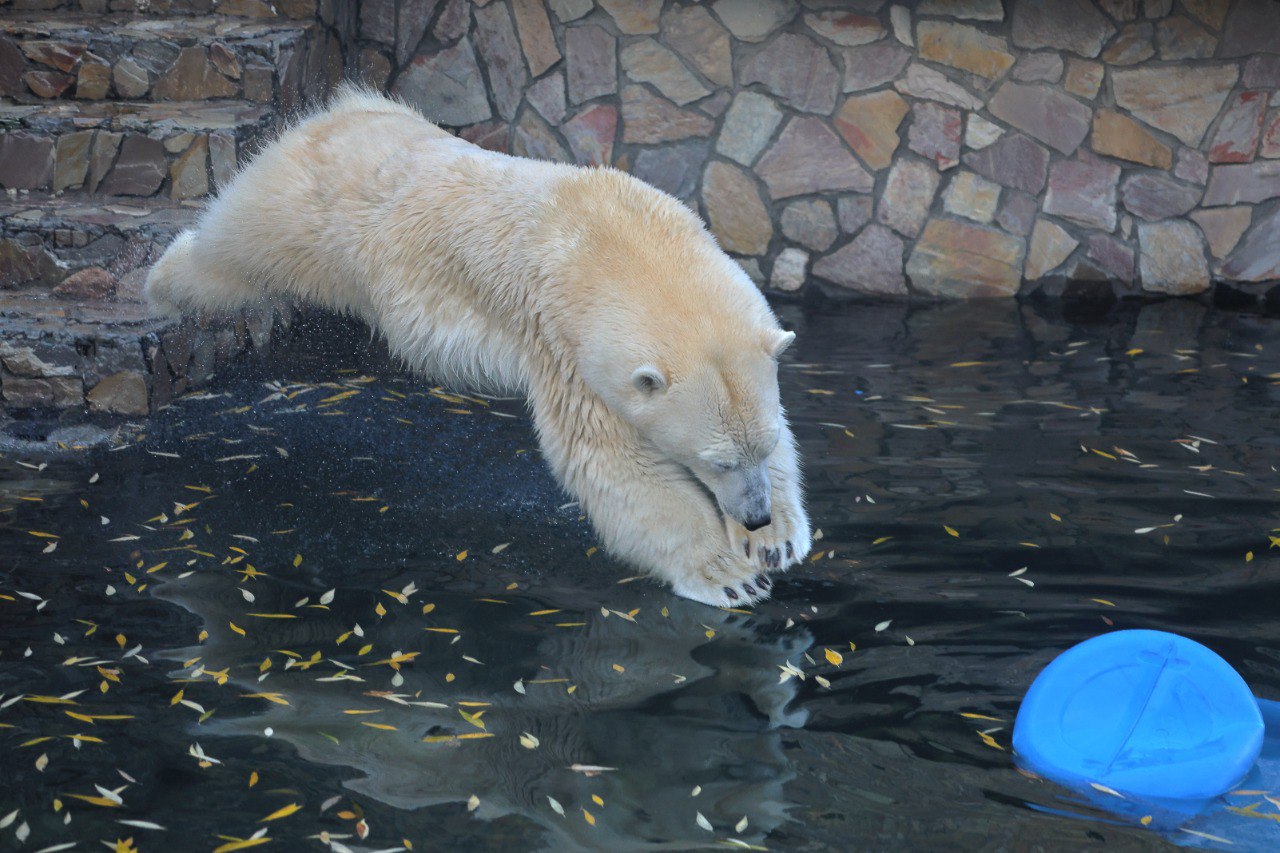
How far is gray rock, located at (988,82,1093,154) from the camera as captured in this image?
647 cm

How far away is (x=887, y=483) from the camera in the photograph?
4336 millimetres

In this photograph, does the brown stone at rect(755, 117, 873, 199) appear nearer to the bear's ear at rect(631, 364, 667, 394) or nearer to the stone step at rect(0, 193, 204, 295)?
the stone step at rect(0, 193, 204, 295)

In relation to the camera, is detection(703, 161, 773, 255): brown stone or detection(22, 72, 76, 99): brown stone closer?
detection(22, 72, 76, 99): brown stone

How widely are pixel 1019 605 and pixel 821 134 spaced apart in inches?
149

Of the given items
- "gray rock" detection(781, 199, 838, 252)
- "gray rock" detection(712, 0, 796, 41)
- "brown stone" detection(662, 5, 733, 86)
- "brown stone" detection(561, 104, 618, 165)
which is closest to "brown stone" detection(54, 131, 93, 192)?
"brown stone" detection(561, 104, 618, 165)

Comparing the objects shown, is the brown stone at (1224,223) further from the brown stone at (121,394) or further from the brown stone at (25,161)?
the brown stone at (25,161)

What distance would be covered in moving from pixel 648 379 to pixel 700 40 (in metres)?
3.96

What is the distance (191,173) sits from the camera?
18.7 feet

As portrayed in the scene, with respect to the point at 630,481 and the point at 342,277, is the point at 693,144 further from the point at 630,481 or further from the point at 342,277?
the point at 630,481

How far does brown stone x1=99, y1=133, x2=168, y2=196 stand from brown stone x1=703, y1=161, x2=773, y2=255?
9.11 ft

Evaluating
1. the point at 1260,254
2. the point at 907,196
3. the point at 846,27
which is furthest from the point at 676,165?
the point at 1260,254

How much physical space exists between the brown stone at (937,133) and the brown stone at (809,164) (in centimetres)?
32

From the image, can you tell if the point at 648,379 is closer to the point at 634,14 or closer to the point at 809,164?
the point at 809,164

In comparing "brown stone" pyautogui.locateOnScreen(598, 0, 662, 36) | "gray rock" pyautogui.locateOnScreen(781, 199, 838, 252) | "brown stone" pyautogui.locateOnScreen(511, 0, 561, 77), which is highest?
"brown stone" pyautogui.locateOnScreen(598, 0, 662, 36)
